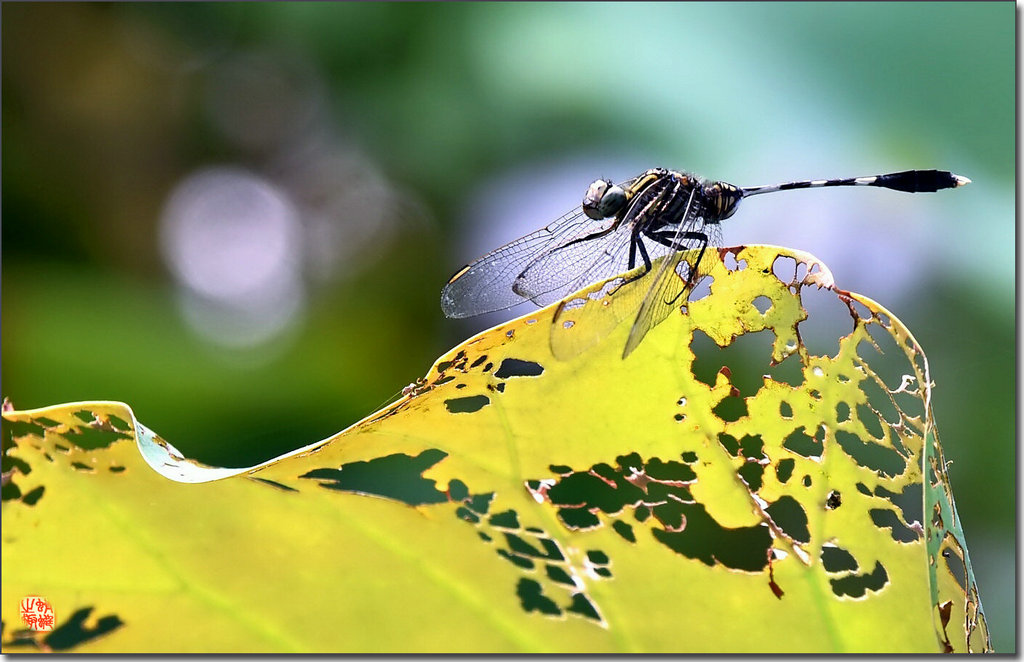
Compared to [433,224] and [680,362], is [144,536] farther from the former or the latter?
[433,224]

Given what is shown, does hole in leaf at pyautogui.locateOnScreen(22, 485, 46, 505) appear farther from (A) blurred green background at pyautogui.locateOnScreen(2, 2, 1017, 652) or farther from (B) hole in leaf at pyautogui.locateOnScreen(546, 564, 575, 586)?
(A) blurred green background at pyautogui.locateOnScreen(2, 2, 1017, 652)

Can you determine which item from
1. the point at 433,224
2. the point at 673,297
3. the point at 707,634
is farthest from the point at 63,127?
the point at 707,634

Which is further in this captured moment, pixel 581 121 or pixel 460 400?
pixel 581 121

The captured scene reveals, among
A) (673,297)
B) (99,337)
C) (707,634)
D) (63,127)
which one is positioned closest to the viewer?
(707,634)

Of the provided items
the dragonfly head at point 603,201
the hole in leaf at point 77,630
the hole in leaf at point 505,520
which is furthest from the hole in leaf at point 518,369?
the dragonfly head at point 603,201

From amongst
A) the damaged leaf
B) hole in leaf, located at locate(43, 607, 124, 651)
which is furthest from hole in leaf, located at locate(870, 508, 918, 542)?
hole in leaf, located at locate(43, 607, 124, 651)
